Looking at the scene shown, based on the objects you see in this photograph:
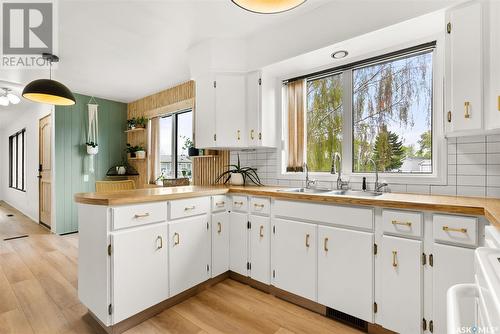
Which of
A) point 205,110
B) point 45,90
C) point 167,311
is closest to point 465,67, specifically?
point 205,110

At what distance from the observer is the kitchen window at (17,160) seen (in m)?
6.49

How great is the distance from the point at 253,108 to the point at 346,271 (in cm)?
185

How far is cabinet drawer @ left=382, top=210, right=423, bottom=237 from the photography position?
5.06 ft

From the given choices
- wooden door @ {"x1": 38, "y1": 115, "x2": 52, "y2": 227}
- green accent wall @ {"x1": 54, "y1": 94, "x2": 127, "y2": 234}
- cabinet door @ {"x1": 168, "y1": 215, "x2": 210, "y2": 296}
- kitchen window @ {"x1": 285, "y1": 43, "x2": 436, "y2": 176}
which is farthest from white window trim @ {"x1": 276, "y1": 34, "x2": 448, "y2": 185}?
wooden door @ {"x1": 38, "y1": 115, "x2": 52, "y2": 227}

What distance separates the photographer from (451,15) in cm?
164

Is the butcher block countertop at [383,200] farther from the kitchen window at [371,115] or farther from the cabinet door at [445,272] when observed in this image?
the kitchen window at [371,115]

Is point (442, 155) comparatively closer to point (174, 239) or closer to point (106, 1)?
point (174, 239)

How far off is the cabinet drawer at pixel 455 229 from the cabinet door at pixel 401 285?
0.45ft

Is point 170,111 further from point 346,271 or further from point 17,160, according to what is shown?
point 17,160

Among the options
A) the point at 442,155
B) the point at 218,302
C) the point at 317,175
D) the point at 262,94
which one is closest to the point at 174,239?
the point at 218,302

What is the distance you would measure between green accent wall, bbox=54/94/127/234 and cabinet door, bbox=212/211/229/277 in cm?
340

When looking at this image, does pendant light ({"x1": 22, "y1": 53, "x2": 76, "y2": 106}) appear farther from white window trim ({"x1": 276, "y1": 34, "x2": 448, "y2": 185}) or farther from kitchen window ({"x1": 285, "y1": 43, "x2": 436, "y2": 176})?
white window trim ({"x1": 276, "y1": 34, "x2": 448, "y2": 185})

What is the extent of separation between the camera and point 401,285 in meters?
1.59

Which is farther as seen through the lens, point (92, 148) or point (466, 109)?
point (92, 148)
